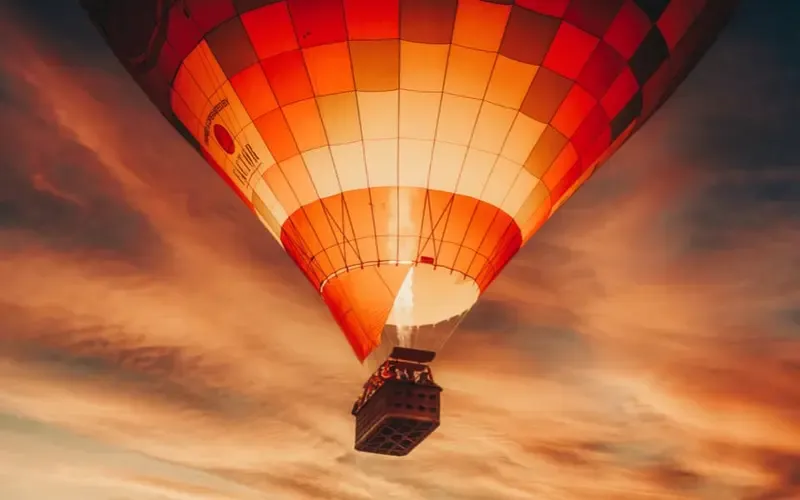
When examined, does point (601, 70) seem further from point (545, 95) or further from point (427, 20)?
point (427, 20)

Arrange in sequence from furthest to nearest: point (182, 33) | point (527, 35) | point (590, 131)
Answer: point (590, 131) → point (182, 33) → point (527, 35)

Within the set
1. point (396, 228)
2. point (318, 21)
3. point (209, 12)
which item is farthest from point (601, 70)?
point (209, 12)

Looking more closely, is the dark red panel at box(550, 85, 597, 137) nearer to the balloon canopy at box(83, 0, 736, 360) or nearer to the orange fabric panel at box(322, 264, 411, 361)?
the balloon canopy at box(83, 0, 736, 360)

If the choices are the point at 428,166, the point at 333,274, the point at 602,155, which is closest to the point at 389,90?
the point at 428,166

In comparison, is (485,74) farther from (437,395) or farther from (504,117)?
(437,395)

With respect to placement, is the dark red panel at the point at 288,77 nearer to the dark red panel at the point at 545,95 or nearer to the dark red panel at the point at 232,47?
the dark red panel at the point at 232,47
